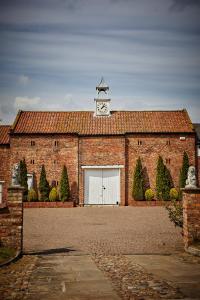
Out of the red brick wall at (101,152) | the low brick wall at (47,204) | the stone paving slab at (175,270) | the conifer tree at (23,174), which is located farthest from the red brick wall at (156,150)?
the stone paving slab at (175,270)

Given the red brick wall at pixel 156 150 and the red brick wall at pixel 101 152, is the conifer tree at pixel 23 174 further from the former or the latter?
the red brick wall at pixel 156 150

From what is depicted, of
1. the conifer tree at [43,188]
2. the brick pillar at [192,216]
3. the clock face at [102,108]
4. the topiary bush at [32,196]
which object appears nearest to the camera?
the brick pillar at [192,216]

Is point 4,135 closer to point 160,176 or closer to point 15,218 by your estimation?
point 160,176

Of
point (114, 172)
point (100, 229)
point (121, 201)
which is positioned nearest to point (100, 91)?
point (114, 172)

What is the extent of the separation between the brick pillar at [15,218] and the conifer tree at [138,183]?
764 inches

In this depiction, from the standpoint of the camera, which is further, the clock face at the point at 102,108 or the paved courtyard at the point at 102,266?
the clock face at the point at 102,108

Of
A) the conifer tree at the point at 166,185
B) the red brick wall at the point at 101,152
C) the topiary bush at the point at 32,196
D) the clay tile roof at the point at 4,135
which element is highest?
the clay tile roof at the point at 4,135

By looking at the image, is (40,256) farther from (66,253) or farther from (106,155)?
(106,155)

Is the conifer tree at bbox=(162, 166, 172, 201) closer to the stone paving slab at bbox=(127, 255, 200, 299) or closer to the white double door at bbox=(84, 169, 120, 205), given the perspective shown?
the white double door at bbox=(84, 169, 120, 205)

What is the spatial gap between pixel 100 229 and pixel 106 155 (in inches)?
545

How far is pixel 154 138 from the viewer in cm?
3045

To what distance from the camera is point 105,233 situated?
15.2 m

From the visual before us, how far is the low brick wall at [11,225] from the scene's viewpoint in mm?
10062

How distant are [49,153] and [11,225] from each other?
20422mm
